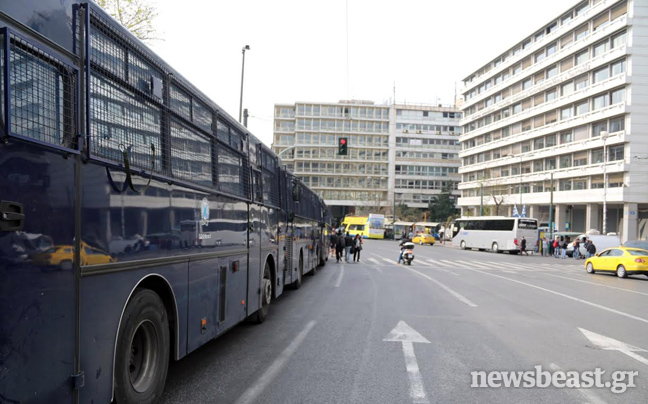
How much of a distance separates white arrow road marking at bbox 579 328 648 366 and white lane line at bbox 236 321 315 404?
14.9 feet

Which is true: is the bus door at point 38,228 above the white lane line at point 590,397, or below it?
above

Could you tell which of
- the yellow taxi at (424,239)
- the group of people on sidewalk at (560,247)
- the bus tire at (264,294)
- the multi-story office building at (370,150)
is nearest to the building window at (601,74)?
the group of people on sidewalk at (560,247)

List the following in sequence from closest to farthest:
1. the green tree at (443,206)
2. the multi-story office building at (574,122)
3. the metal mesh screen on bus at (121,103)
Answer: the metal mesh screen on bus at (121,103) < the multi-story office building at (574,122) < the green tree at (443,206)

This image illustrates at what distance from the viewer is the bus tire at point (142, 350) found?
12.5 ft

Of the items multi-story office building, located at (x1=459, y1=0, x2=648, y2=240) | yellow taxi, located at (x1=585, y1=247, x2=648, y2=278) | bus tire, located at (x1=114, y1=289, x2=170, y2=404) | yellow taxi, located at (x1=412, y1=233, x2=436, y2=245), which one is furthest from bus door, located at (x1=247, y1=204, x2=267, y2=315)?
yellow taxi, located at (x1=412, y1=233, x2=436, y2=245)

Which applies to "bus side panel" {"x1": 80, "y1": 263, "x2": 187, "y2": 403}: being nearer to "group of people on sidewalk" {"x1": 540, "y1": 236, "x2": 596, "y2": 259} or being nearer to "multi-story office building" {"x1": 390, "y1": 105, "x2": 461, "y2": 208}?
"group of people on sidewalk" {"x1": 540, "y1": 236, "x2": 596, "y2": 259}

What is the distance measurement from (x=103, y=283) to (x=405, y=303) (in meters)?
9.09

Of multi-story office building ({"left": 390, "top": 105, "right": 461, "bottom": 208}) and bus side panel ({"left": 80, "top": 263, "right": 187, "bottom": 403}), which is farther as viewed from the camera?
multi-story office building ({"left": 390, "top": 105, "right": 461, "bottom": 208})

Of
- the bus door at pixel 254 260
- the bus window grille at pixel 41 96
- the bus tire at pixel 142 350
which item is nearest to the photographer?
the bus window grille at pixel 41 96

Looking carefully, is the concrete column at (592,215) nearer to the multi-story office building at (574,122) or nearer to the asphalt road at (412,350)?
the multi-story office building at (574,122)

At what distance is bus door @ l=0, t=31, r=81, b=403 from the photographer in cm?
263

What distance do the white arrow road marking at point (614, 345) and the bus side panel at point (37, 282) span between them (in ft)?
22.7

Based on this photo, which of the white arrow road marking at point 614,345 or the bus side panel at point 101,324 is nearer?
the bus side panel at point 101,324

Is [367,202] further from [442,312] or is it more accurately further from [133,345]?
[133,345]
